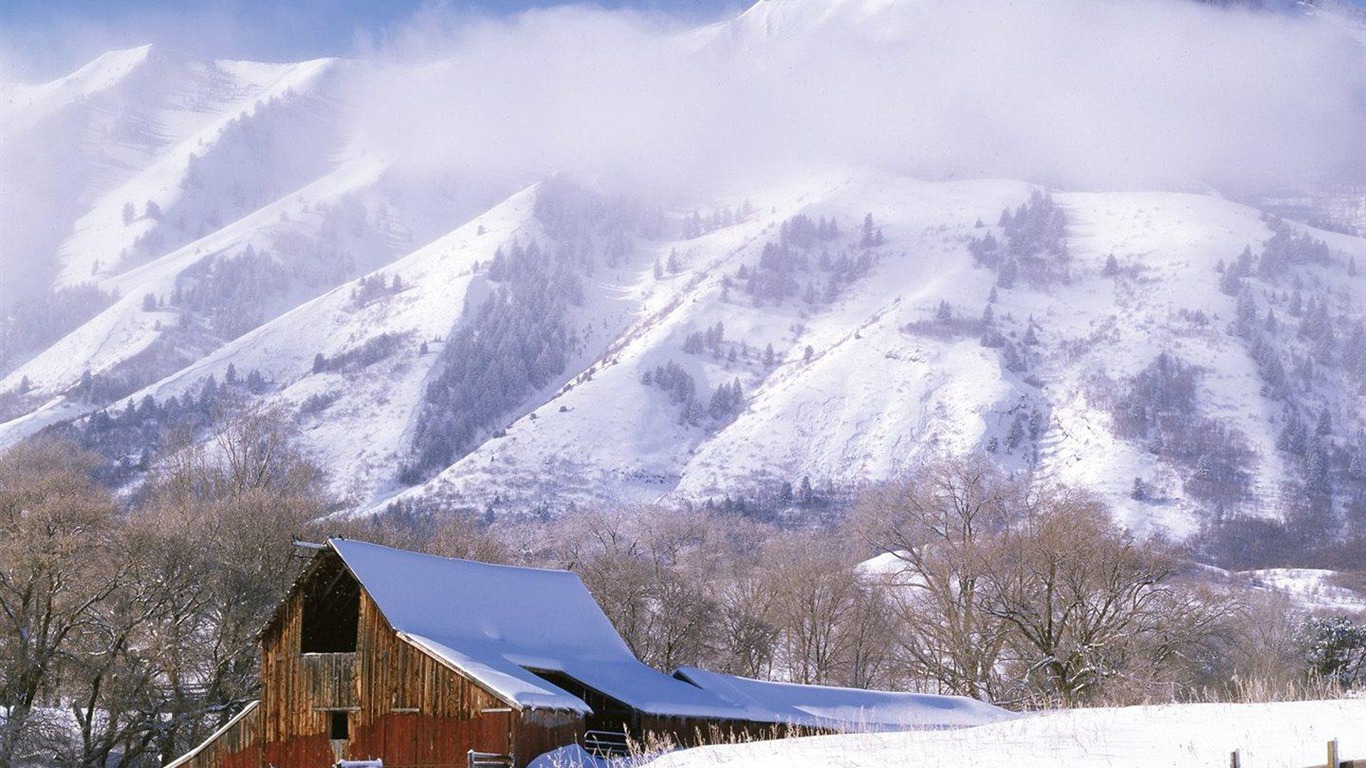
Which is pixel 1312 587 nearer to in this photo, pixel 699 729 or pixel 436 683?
pixel 699 729

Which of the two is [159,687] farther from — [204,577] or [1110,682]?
[1110,682]

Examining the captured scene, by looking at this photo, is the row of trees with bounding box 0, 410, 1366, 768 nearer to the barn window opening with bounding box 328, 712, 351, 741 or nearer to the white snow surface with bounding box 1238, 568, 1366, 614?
the barn window opening with bounding box 328, 712, 351, 741

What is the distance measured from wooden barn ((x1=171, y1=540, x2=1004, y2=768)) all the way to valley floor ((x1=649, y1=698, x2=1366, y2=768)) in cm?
1522

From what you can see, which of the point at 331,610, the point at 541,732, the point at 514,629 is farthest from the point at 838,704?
the point at 331,610

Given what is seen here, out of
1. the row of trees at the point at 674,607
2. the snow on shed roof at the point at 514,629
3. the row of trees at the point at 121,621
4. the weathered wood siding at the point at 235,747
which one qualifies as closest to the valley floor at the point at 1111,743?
the row of trees at the point at 674,607

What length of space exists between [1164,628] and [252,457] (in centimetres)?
5694

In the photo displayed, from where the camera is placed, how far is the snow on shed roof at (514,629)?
40.2 m

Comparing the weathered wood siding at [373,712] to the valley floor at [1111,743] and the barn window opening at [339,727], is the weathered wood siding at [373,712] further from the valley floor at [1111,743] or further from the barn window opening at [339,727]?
the valley floor at [1111,743]

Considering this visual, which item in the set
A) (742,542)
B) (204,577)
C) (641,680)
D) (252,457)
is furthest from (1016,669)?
(742,542)

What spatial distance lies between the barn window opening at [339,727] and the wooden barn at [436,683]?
50 millimetres

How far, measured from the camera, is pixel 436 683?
130 ft

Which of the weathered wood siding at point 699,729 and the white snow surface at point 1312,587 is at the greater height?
the weathered wood siding at point 699,729

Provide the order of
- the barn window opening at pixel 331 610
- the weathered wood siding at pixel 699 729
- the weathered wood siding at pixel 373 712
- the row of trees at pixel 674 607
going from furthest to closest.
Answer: the row of trees at pixel 674 607 < the barn window opening at pixel 331 610 < the weathered wood siding at pixel 699 729 < the weathered wood siding at pixel 373 712

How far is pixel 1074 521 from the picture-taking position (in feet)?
226
